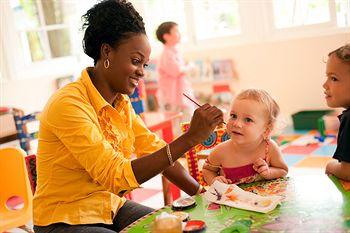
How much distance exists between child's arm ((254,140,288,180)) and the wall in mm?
3430

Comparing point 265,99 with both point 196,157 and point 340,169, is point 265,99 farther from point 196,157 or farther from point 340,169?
point 196,157

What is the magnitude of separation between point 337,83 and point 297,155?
2.87 m

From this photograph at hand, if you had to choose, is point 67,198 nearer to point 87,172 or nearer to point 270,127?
point 87,172

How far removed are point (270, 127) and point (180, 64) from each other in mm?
3450

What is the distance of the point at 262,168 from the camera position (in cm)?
168

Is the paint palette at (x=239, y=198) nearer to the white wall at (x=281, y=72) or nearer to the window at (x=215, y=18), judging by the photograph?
the white wall at (x=281, y=72)

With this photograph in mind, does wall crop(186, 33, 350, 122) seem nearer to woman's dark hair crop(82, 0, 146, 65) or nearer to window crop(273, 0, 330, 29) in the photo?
window crop(273, 0, 330, 29)

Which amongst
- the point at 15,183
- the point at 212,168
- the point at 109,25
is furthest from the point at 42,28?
the point at 212,168

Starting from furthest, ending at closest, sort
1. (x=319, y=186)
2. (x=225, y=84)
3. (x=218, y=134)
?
(x=225, y=84)
(x=218, y=134)
(x=319, y=186)

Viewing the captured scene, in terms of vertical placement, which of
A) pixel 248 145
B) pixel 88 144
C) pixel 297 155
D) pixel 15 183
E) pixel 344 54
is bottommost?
pixel 297 155

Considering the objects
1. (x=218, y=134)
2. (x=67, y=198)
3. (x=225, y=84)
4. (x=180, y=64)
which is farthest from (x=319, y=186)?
(x=225, y=84)

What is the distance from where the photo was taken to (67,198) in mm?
1660

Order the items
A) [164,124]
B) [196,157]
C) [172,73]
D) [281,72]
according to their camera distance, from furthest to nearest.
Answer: [281,72] < [172,73] < [164,124] < [196,157]

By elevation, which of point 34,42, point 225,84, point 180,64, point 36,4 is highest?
point 36,4
